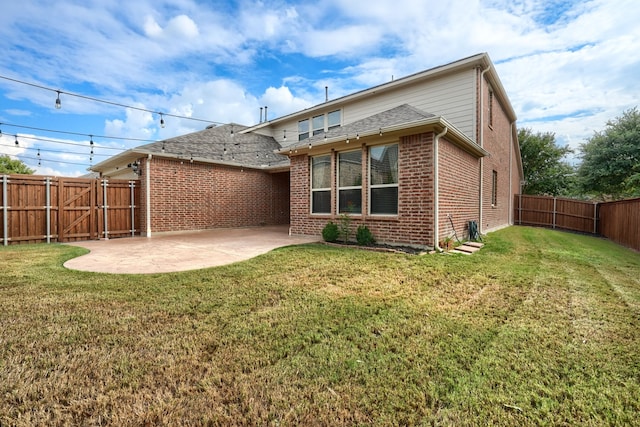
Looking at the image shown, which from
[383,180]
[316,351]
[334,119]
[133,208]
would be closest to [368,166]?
[383,180]

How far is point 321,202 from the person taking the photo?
852cm

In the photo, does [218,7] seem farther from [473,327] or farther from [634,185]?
[634,185]

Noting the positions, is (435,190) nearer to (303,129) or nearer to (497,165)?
(497,165)

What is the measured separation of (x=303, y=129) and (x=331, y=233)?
874cm

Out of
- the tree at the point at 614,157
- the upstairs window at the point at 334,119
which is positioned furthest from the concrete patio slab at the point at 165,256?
the tree at the point at 614,157

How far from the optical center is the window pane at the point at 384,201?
7.05 m

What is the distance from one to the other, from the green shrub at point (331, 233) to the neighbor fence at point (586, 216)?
910 cm

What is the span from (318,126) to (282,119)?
242 centimetres

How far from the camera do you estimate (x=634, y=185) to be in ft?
53.6

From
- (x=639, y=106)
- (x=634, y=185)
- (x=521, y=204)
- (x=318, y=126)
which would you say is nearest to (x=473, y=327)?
(x=318, y=126)

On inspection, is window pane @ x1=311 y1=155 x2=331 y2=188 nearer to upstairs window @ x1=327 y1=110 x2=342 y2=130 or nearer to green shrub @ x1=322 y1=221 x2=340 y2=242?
green shrub @ x1=322 y1=221 x2=340 y2=242

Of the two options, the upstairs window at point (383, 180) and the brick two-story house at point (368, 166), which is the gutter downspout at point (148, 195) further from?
the upstairs window at point (383, 180)

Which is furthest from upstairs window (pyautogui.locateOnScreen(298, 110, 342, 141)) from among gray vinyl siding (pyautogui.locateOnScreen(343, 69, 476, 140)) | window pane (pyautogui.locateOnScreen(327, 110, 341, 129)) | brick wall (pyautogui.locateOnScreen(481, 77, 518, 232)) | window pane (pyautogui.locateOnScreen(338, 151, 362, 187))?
brick wall (pyautogui.locateOnScreen(481, 77, 518, 232))

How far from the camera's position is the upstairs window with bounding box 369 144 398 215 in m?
7.05
